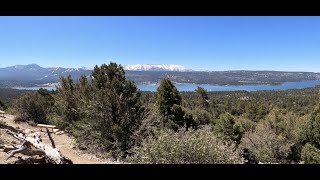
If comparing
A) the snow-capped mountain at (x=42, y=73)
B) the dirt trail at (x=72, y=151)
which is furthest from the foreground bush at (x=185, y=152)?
the snow-capped mountain at (x=42, y=73)

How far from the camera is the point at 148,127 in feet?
39.8

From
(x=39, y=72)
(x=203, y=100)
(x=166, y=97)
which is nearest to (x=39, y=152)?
(x=166, y=97)

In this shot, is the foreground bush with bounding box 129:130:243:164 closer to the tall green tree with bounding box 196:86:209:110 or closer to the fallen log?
the fallen log

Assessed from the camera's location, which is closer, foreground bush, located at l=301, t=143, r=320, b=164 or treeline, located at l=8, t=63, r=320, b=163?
treeline, located at l=8, t=63, r=320, b=163

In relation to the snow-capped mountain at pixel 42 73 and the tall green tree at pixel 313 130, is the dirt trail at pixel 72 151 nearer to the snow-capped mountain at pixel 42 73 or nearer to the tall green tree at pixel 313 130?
the snow-capped mountain at pixel 42 73

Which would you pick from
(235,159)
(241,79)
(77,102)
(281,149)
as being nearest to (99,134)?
(77,102)

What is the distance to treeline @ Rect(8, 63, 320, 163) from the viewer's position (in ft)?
21.0

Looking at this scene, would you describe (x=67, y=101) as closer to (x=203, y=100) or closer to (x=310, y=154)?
(x=310, y=154)

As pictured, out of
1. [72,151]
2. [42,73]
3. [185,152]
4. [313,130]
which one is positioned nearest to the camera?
[185,152]

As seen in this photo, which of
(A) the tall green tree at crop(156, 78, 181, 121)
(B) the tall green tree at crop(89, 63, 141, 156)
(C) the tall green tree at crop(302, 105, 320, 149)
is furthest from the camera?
(A) the tall green tree at crop(156, 78, 181, 121)

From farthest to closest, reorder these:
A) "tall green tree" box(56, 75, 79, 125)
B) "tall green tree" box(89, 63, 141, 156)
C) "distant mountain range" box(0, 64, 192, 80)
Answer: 1. "distant mountain range" box(0, 64, 192, 80)
2. "tall green tree" box(56, 75, 79, 125)
3. "tall green tree" box(89, 63, 141, 156)

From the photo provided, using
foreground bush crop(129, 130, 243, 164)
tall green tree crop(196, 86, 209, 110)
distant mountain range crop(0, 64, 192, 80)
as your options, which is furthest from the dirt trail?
tall green tree crop(196, 86, 209, 110)

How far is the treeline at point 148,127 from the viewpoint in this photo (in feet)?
21.0
